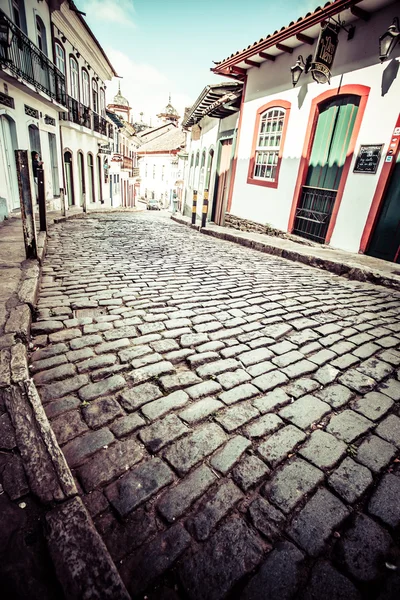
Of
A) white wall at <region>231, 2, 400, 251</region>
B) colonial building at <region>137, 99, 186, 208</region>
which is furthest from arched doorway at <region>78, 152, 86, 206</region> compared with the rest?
colonial building at <region>137, 99, 186, 208</region>

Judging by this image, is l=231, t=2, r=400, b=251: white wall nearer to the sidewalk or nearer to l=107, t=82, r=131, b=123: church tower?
the sidewalk

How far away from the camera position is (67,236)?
784 centimetres

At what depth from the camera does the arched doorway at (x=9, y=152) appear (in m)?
9.20

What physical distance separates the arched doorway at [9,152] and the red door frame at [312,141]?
9.03 m

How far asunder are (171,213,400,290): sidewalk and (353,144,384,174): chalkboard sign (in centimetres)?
193

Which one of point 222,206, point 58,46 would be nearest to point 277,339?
point 222,206

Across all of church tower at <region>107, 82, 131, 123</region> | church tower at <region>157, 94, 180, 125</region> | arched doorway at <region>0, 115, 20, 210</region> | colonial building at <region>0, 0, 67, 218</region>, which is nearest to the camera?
colonial building at <region>0, 0, 67, 218</region>

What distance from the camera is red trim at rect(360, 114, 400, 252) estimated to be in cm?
638

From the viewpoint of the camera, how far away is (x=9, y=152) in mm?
9617

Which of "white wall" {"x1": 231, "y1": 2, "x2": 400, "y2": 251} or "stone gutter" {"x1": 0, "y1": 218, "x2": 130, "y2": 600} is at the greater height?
"white wall" {"x1": 231, "y1": 2, "x2": 400, "y2": 251}

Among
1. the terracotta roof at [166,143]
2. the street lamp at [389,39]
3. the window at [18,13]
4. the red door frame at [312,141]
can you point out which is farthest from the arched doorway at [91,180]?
the terracotta roof at [166,143]

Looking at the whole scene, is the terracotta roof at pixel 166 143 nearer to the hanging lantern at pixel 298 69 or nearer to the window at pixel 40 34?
the window at pixel 40 34

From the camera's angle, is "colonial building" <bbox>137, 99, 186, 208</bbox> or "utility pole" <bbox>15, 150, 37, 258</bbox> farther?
"colonial building" <bbox>137, 99, 186, 208</bbox>

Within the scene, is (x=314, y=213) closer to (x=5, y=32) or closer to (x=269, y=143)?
(x=269, y=143)
